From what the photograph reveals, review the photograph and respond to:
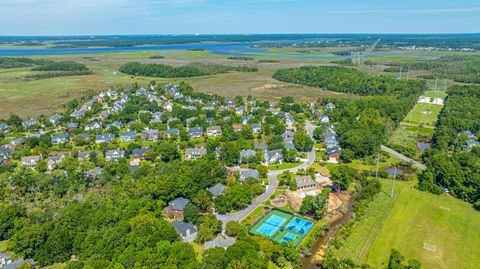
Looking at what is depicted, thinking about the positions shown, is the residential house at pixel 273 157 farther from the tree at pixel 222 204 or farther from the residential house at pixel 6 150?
→ the residential house at pixel 6 150

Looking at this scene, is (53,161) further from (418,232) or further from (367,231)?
(418,232)

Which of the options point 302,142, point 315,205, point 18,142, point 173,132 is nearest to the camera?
point 315,205

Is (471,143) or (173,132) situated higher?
(173,132)

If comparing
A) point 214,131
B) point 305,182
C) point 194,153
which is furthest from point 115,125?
point 305,182

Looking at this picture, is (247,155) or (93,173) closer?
(93,173)

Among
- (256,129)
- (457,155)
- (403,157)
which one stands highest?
(457,155)

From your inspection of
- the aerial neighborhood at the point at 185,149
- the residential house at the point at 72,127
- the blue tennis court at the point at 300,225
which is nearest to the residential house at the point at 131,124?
the aerial neighborhood at the point at 185,149

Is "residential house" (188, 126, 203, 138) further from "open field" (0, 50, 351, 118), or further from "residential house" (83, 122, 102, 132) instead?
"open field" (0, 50, 351, 118)

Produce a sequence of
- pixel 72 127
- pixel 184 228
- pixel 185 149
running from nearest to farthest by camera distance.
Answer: pixel 184 228, pixel 185 149, pixel 72 127
